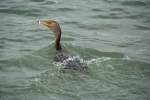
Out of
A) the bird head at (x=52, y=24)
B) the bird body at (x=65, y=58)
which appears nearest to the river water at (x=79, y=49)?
the bird body at (x=65, y=58)

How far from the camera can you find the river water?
7.79 m

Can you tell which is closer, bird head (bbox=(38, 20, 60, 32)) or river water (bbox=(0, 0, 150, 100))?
river water (bbox=(0, 0, 150, 100))

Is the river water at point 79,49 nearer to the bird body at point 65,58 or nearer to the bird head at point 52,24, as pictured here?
the bird body at point 65,58

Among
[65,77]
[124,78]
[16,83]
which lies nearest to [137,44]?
[124,78]

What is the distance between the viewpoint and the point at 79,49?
10.2 metres

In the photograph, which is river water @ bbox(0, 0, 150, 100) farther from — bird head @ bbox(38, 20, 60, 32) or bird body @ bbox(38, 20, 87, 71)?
bird head @ bbox(38, 20, 60, 32)

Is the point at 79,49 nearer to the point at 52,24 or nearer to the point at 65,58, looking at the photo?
the point at 52,24

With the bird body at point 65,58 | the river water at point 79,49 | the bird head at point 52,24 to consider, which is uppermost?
the bird head at point 52,24

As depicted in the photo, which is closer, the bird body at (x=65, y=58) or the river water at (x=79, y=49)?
the river water at (x=79, y=49)

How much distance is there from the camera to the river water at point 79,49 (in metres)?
7.79

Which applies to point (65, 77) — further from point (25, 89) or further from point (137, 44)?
point (137, 44)

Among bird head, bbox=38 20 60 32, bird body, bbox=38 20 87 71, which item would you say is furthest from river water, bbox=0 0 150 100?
bird head, bbox=38 20 60 32

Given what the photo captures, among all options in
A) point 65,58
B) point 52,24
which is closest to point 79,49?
point 52,24

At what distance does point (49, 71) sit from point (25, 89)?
993 mm
